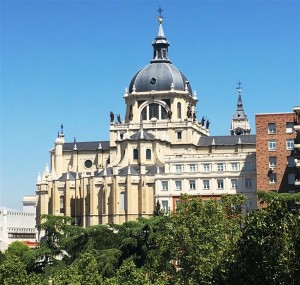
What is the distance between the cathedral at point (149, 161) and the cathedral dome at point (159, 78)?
165 mm

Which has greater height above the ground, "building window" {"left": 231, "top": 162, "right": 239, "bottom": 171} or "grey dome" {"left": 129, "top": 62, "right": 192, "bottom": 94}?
"grey dome" {"left": 129, "top": 62, "right": 192, "bottom": 94}

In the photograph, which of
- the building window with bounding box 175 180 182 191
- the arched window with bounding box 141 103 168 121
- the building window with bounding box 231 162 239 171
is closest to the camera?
the building window with bounding box 175 180 182 191

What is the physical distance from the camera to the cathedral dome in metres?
168

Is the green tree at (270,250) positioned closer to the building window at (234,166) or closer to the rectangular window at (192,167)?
the building window at (234,166)

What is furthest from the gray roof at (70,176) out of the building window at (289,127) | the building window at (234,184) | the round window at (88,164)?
the building window at (289,127)

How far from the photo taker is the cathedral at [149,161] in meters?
134

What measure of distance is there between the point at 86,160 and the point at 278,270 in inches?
4690

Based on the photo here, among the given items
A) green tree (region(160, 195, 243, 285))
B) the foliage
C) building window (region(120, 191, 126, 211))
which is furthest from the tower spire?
green tree (region(160, 195, 243, 285))

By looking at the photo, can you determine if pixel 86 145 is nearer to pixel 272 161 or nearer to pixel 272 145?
pixel 272 161

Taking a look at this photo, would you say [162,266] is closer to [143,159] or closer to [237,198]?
[237,198]

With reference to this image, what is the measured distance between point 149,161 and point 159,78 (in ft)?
66.2

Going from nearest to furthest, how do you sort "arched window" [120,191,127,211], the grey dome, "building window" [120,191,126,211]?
1. "arched window" [120,191,127,211]
2. "building window" [120,191,126,211]
3. the grey dome

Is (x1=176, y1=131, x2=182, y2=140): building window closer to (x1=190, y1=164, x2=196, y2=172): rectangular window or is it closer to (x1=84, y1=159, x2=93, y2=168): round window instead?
(x1=84, y1=159, x2=93, y2=168): round window

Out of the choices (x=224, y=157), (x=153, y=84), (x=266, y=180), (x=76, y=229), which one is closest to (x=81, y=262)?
(x=76, y=229)
